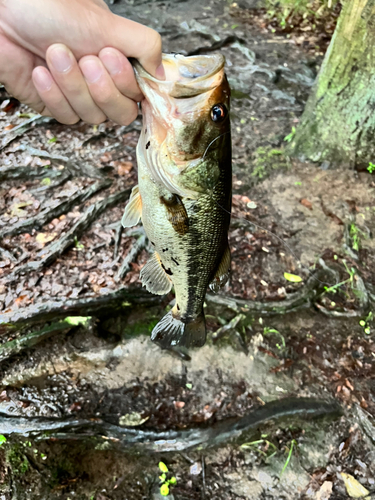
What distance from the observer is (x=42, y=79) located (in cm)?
161

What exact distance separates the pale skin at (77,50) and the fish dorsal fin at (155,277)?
1.01 meters

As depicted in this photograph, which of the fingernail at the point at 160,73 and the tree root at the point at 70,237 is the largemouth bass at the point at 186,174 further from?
the tree root at the point at 70,237

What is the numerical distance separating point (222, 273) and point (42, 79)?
151 centimetres

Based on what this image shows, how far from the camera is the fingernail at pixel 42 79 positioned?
5.23 feet

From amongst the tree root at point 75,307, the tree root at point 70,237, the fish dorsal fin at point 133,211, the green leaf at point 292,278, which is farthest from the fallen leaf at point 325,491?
the tree root at point 70,237

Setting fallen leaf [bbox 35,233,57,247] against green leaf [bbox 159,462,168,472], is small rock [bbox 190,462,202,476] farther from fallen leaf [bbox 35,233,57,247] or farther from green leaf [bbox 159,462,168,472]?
fallen leaf [bbox 35,233,57,247]

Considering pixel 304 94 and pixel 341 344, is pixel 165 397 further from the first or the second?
pixel 304 94

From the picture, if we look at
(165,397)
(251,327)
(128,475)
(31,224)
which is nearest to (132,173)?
(31,224)

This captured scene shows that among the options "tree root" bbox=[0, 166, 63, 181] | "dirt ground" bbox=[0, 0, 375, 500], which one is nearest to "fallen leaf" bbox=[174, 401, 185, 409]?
"dirt ground" bbox=[0, 0, 375, 500]

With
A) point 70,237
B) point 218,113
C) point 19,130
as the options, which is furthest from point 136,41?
point 19,130

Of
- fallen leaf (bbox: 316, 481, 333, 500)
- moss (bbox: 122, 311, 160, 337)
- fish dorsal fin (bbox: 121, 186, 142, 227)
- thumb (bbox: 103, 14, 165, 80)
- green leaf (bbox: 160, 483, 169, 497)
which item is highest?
thumb (bbox: 103, 14, 165, 80)

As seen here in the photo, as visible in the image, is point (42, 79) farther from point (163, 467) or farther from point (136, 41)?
point (163, 467)

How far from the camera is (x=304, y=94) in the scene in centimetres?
601

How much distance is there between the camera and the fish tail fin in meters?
2.47
